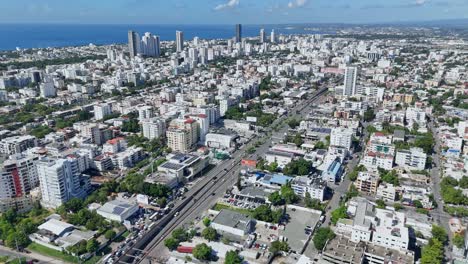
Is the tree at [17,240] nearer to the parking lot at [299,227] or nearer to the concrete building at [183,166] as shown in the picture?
the concrete building at [183,166]

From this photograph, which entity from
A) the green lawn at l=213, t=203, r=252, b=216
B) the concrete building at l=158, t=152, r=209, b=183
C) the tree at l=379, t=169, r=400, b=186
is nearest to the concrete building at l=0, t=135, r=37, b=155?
the concrete building at l=158, t=152, r=209, b=183

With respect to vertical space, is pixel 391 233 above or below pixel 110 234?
above

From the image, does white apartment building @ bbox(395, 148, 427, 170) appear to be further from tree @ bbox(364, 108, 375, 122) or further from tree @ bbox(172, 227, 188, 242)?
tree @ bbox(172, 227, 188, 242)

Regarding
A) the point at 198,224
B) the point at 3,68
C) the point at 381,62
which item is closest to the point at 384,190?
the point at 198,224

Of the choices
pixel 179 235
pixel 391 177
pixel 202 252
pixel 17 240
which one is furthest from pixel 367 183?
pixel 17 240

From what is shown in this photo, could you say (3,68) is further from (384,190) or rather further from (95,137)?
(384,190)

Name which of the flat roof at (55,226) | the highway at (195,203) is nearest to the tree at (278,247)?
the highway at (195,203)

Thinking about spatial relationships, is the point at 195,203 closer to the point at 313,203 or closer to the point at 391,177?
the point at 313,203

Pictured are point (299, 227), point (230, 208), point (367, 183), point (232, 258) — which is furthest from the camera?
point (367, 183)
